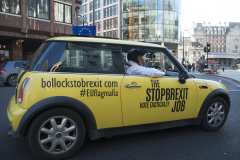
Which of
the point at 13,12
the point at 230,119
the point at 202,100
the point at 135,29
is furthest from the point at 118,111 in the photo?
the point at 135,29

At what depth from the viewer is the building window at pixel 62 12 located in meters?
22.7

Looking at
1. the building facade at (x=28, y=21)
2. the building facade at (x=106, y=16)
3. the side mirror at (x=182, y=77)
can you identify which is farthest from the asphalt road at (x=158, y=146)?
the building facade at (x=106, y=16)

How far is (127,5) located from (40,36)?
34826 millimetres

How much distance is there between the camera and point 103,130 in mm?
2930

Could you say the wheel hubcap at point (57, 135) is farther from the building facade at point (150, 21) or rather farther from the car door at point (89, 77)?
the building facade at point (150, 21)

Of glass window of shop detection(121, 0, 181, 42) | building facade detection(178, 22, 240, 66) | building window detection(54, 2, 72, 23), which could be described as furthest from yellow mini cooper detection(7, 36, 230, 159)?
building facade detection(178, 22, 240, 66)

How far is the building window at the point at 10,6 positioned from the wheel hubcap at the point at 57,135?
1992cm

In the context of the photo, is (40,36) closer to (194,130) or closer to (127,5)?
(194,130)

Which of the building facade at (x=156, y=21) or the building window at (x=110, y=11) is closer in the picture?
the building facade at (x=156, y=21)

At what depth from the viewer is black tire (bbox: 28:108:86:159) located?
101 inches

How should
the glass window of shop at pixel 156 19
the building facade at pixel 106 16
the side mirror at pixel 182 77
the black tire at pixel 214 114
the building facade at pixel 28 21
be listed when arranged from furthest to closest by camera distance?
the building facade at pixel 106 16 < the glass window of shop at pixel 156 19 < the building facade at pixel 28 21 < the black tire at pixel 214 114 < the side mirror at pixel 182 77

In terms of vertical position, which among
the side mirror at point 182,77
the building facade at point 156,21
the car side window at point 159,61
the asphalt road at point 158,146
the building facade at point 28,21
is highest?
the building facade at point 156,21

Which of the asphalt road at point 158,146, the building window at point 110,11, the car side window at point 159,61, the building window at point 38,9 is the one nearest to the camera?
the asphalt road at point 158,146

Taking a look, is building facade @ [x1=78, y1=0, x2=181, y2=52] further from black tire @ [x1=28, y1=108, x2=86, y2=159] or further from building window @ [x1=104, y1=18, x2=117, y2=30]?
black tire @ [x1=28, y1=108, x2=86, y2=159]
